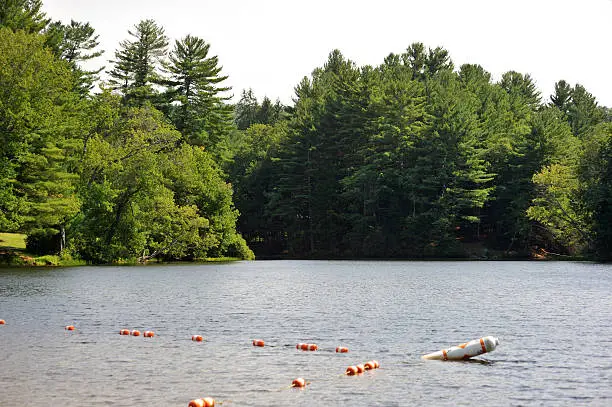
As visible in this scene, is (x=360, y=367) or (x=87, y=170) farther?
(x=87, y=170)

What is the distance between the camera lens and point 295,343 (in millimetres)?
26719

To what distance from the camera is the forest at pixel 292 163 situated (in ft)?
234

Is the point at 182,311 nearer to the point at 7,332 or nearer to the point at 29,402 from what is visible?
the point at 7,332

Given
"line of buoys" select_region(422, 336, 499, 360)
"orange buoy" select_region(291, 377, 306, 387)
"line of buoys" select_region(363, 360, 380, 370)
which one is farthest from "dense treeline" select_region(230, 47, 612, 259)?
"orange buoy" select_region(291, 377, 306, 387)

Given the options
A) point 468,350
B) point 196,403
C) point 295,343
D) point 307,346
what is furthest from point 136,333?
point 196,403

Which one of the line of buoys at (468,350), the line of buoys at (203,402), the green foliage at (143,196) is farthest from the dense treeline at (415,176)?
the line of buoys at (203,402)

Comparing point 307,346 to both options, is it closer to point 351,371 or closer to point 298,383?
point 351,371

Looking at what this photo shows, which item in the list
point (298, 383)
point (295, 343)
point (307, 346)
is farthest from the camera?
point (295, 343)

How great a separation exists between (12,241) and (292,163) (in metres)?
54.1

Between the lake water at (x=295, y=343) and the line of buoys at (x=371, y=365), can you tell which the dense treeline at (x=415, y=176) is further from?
the line of buoys at (x=371, y=365)

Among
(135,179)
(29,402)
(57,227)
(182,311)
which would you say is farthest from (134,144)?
(29,402)

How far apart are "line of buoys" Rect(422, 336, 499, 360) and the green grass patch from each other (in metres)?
59.2

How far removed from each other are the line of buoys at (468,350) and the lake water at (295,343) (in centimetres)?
51

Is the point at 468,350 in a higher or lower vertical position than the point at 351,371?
higher
